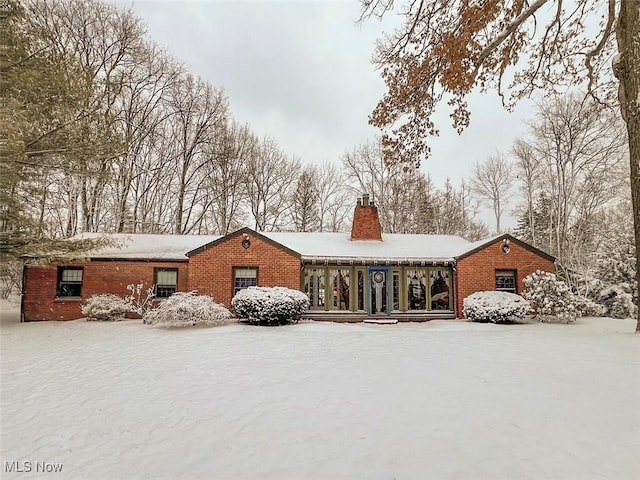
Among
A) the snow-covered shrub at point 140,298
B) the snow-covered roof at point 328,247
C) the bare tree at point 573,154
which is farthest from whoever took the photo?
the bare tree at point 573,154

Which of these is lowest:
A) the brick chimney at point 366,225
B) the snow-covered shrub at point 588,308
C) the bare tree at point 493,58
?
the snow-covered shrub at point 588,308

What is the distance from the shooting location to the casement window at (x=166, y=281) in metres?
14.6

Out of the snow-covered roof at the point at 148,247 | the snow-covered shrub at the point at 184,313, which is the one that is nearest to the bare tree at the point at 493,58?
the snow-covered shrub at the point at 184,313

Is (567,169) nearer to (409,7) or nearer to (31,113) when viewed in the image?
(409,7)

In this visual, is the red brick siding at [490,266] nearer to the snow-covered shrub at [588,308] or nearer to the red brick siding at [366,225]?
the snow-covered shrub at [588,308]

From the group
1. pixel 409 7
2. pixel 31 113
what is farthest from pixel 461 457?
pixel 31 113

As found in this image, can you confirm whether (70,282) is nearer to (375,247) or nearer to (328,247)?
(328,247)

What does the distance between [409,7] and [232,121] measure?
23.5 m

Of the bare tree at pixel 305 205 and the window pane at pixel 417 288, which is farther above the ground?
the bare tree at pixel 305 205

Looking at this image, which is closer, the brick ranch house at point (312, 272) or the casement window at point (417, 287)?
the brick ranch house at point (312, 272)

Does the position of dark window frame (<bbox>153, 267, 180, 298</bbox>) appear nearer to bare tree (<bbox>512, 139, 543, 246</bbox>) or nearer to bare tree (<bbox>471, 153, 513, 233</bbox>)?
bare tree (<bbox>512, 139, 543, 246</bbox>)

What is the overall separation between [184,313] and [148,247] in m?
5.26

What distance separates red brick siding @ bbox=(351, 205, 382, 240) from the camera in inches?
688

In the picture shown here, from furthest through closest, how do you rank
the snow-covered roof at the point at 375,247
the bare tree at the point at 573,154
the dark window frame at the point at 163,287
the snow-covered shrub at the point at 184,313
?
the bare tree at the point at 573,154, the snow-covered roof at the point at 375,247, the dark window frame at the point at 163,287, the snow-covered shrub at the point at 184,313
